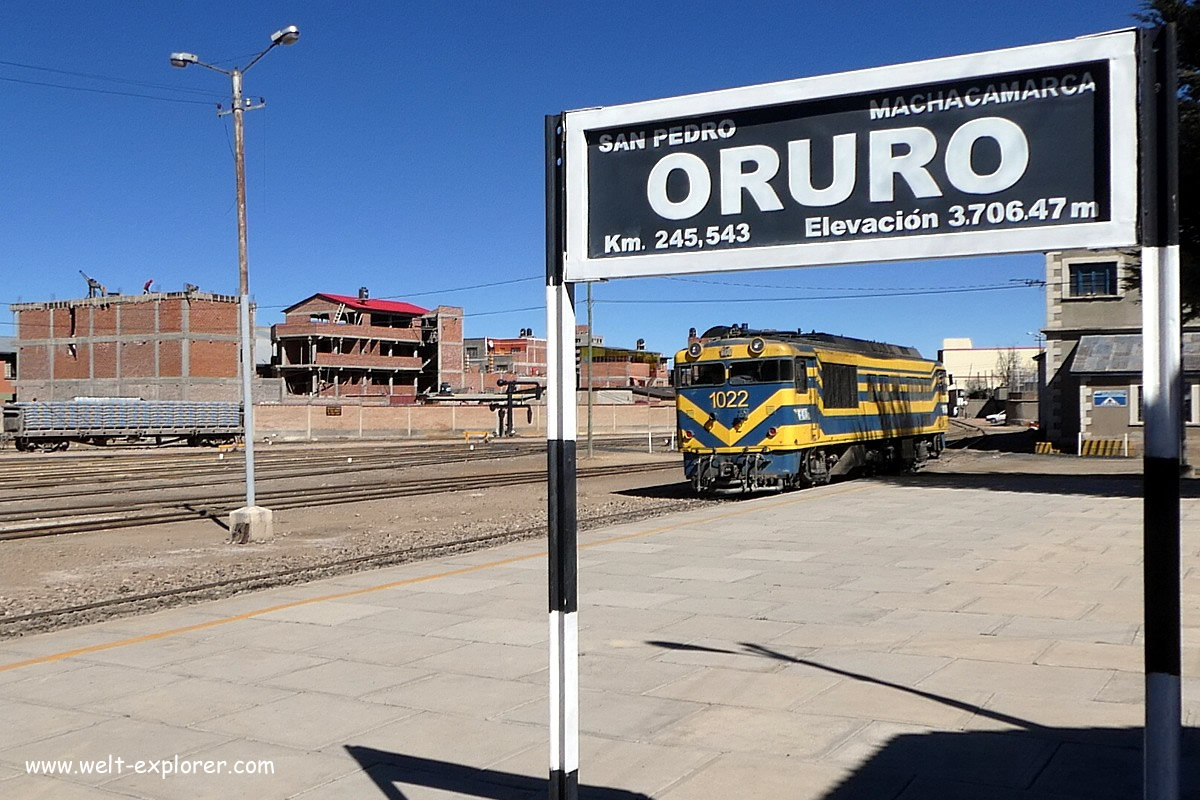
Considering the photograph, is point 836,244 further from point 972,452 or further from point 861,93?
point 972,452

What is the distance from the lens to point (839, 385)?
24406mm

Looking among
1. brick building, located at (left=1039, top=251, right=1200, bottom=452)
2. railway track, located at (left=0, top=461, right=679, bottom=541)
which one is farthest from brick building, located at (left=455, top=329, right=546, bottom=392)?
railway track, located at (left=0, top=461, right=679, bottom=541)

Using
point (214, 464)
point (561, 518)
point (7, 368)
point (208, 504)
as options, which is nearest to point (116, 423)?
point (214, 464)

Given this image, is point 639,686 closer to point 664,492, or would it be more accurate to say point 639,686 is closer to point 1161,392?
point 1161,392

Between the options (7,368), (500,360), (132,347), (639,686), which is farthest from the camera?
(500,360)

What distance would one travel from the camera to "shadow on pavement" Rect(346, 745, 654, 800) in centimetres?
504

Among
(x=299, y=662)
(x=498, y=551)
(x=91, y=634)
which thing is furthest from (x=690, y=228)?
(x=498, y=551)

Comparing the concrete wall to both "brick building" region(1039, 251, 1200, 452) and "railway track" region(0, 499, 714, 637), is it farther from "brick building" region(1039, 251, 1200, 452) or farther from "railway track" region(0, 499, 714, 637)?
"railway track" region(0, 499, 714, 637)

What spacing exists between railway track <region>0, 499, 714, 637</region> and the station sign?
8342 mm

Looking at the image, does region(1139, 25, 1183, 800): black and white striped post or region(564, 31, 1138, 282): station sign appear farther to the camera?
region(564, 31, 1138, 282): station sign

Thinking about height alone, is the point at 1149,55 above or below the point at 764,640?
above

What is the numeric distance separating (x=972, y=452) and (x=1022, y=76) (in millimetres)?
42362

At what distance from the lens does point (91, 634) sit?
8.89 m

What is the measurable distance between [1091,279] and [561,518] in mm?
41872
